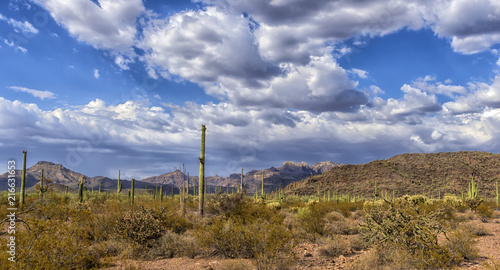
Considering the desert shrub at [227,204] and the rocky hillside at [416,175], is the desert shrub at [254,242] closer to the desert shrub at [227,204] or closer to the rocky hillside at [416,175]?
the desert shrub at [227,204]

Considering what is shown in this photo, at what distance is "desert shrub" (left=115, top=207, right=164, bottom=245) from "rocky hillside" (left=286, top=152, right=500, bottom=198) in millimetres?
48910

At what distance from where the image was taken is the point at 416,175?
6962 centimetres

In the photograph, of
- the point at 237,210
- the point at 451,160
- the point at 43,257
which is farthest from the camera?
the point at 451,160

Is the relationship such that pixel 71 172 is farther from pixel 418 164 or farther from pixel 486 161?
pixel 486 161

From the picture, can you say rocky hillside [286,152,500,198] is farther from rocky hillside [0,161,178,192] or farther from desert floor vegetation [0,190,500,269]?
rocky hillside [0,161,178,192]

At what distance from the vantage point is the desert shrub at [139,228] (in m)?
10.5

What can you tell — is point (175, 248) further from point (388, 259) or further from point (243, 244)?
point (388, 259)

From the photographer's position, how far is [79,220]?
36.7ft

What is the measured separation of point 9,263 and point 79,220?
6.38m

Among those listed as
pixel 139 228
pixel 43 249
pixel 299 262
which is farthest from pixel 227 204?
pixel 43 249

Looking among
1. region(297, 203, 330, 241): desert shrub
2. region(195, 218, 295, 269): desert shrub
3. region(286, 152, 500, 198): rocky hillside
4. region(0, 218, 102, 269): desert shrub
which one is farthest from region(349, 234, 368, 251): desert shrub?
region(286, 152, 500, 198): rocky hillside

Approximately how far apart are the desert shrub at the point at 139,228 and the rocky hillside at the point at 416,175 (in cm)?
4891

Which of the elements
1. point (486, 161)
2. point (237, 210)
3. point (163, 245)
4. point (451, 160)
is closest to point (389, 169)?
point (451, 160)

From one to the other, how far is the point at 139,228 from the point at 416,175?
7219 centimetres
